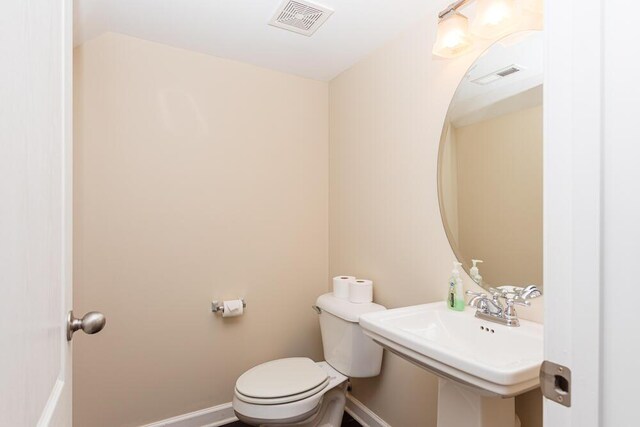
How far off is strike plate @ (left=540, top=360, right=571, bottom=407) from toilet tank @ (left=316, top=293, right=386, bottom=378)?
48.7 inches

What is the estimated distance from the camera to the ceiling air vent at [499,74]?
132cm

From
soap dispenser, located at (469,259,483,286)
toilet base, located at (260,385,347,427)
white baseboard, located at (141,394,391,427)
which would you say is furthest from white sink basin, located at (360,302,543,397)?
white baseboard, located at (141,394,391,427)

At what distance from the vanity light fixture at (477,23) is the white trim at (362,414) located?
1865 mm

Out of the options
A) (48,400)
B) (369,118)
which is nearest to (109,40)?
(369,118)

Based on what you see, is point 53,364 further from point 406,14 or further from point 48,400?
point 406,14

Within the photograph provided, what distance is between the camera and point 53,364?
0.65 m

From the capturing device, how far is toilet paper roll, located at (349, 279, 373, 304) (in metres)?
1.91

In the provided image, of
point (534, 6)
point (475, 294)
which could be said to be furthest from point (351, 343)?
point (534, 6)

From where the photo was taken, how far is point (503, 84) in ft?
4.46

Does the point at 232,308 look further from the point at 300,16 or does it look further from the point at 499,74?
the point at 499,74

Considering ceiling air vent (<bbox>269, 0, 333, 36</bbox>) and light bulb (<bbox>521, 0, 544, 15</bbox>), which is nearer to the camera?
light bulb (<bbox>521, 0, 544, 15</bbox>)

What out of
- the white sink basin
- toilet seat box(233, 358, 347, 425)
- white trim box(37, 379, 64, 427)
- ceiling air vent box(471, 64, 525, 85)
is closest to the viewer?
white trim box(37, 379, 64, 427)

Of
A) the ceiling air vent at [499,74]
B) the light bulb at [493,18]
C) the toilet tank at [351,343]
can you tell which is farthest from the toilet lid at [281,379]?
the light bulb at [493,18]

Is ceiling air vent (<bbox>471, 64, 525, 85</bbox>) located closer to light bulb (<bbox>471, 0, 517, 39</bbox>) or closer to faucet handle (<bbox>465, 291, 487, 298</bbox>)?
light bulb (<bbox>471, 0, 517, 39</bbox>)
